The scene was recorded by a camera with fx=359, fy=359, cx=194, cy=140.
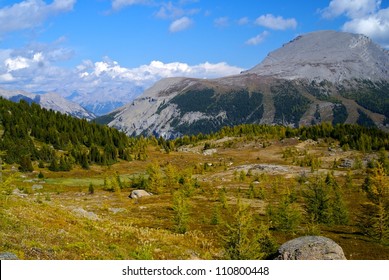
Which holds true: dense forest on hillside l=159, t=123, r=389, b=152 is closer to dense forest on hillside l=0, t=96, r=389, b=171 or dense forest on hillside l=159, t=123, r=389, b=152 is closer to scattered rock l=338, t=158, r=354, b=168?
dense forest on hillside l=0, t=96, r=389, b=171

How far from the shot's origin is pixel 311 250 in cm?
2389

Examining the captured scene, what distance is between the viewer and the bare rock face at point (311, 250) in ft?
77.6

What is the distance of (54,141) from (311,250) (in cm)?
12507

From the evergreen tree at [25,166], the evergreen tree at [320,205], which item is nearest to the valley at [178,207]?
the evergreen tree at [320,205]

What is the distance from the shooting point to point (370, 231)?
130 feet

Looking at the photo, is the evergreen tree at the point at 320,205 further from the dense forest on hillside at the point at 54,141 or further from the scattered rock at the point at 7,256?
the dense forest on hillside at the point at 54,141

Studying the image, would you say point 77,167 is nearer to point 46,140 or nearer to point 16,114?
point 46,140

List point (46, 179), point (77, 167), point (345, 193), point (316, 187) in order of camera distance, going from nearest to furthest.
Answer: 1. point (316, 187)
2. point (345, 193)
3. point (46, 179)
4. point (77, 167)

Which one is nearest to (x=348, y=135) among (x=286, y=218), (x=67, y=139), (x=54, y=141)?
(x=67, y=139)

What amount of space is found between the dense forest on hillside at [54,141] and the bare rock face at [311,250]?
95674mm

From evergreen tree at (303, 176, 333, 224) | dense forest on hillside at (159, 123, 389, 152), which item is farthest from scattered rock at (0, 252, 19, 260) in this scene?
dense forest on hillside at (159, 123, 389, 152)

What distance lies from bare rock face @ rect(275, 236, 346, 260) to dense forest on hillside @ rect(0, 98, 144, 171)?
95.7 meters

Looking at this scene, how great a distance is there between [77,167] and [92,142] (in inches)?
1122
